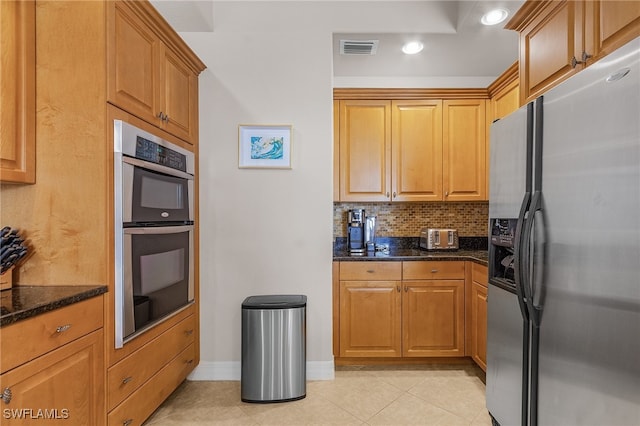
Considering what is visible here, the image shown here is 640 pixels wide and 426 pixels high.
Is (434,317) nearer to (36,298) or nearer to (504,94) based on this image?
(504,94)

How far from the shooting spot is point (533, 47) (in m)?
1.77

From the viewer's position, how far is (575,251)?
1.17 meters

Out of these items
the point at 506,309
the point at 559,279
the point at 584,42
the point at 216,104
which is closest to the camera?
the point at 559,279

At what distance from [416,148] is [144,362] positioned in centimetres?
266

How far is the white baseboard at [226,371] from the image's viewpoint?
248cm

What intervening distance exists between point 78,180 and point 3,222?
1.29 ft

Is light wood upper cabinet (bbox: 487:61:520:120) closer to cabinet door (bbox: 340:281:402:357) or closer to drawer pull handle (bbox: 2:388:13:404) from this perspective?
cabinet door (bbox: 340:281:402:357)

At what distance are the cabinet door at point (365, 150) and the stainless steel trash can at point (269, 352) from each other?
4.33 feet

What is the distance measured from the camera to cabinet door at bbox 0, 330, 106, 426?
110 cm

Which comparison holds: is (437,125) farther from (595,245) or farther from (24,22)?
(24,22)

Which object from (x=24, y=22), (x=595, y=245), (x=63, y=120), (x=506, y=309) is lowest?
(x=506, y=309)

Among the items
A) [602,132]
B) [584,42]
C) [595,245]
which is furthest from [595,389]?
[584,42]

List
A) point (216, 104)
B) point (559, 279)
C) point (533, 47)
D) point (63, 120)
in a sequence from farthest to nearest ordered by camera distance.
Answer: point (216, 104) < point (533, 47) < point (63, 120) < point (559, 279)

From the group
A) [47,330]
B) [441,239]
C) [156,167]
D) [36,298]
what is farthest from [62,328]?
[441,239]
